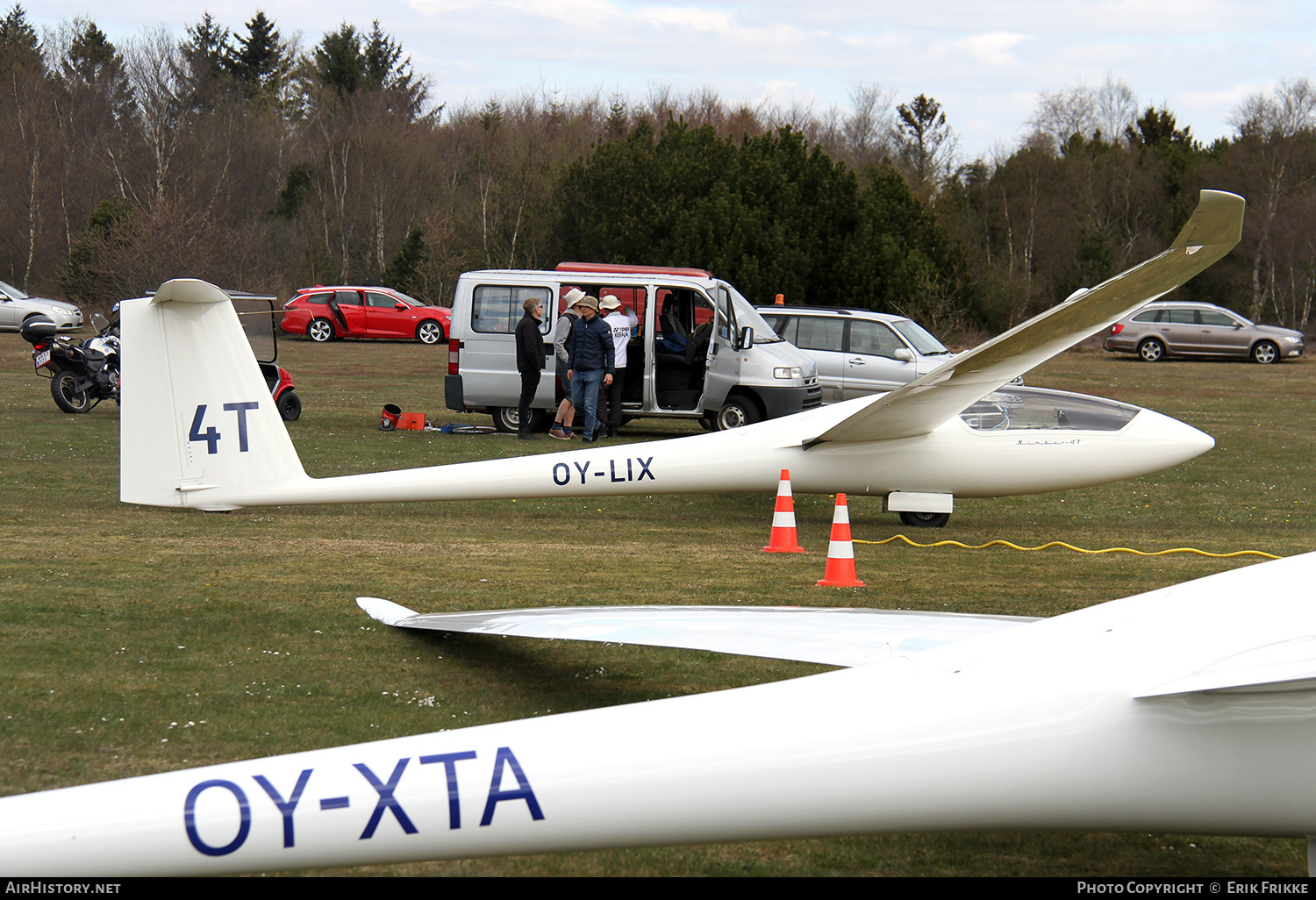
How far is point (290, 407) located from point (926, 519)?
10677 mm

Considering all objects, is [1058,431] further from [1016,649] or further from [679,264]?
[679,264]

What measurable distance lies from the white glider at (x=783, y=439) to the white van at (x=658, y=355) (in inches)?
242

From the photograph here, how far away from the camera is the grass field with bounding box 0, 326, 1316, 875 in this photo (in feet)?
12.7

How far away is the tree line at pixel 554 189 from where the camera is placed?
3525 cm

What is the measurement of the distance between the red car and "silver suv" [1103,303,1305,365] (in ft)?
69.2

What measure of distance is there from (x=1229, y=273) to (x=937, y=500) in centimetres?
5062

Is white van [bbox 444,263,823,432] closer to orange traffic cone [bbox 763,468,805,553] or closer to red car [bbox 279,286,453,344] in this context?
orange traffic cone [bbox 763,468,805,553]

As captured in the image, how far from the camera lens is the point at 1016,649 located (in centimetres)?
301

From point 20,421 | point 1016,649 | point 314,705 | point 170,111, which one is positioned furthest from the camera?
point 170,111

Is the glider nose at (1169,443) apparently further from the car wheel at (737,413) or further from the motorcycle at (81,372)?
the motorcycle at (81,372)

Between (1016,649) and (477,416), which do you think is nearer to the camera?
(1016,649)

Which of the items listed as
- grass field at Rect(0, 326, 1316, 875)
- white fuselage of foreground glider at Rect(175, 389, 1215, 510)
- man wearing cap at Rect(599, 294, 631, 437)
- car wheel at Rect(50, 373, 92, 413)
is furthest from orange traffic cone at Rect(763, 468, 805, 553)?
car wheel at Rect(50, 373, 92, 413)

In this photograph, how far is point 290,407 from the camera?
686 inches
